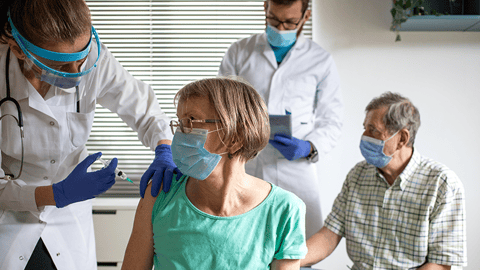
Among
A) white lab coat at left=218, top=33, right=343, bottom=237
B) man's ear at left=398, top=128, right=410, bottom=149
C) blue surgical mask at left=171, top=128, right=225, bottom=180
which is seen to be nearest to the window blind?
white lab coat at left=218, top=33, right=343, bottom=237

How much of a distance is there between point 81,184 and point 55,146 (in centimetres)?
23

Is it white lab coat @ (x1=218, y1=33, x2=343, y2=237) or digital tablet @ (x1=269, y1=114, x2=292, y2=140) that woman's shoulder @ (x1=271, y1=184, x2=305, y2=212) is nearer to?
digital tablet @ (x1=269, y1=114, x2=292, y2=140)

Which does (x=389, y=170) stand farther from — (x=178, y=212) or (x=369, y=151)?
(x=178, y=212)

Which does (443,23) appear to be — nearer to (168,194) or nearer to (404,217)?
(404,217)

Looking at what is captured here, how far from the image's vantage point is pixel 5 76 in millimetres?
1247

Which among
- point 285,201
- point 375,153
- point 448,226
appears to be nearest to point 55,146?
point 285,201

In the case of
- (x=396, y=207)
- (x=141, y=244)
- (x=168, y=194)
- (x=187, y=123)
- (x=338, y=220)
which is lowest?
(x=338, y=220)

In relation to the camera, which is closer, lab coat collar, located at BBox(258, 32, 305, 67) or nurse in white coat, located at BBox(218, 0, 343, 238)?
nurse in white coat, located at BBox(218, 0, 343, 238)

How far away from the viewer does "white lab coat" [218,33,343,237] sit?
202 cm

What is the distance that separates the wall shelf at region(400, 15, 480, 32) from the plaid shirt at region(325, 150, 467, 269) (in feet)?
3.85

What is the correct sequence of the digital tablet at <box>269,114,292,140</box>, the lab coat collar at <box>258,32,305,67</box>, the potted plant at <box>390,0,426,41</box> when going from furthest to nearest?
the potted plant at <box>390,0,426,41</box>
the lab coat collar at <box>258,32,305,67</box>
the digital tablet at <box>269,114,292,140</box>

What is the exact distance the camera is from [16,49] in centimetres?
115

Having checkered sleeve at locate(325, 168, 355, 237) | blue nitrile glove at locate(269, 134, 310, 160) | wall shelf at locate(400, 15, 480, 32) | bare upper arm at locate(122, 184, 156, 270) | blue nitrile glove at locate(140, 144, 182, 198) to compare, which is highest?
wall shelf at locate(400, 15, 480, 32)

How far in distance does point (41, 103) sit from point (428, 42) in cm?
258
